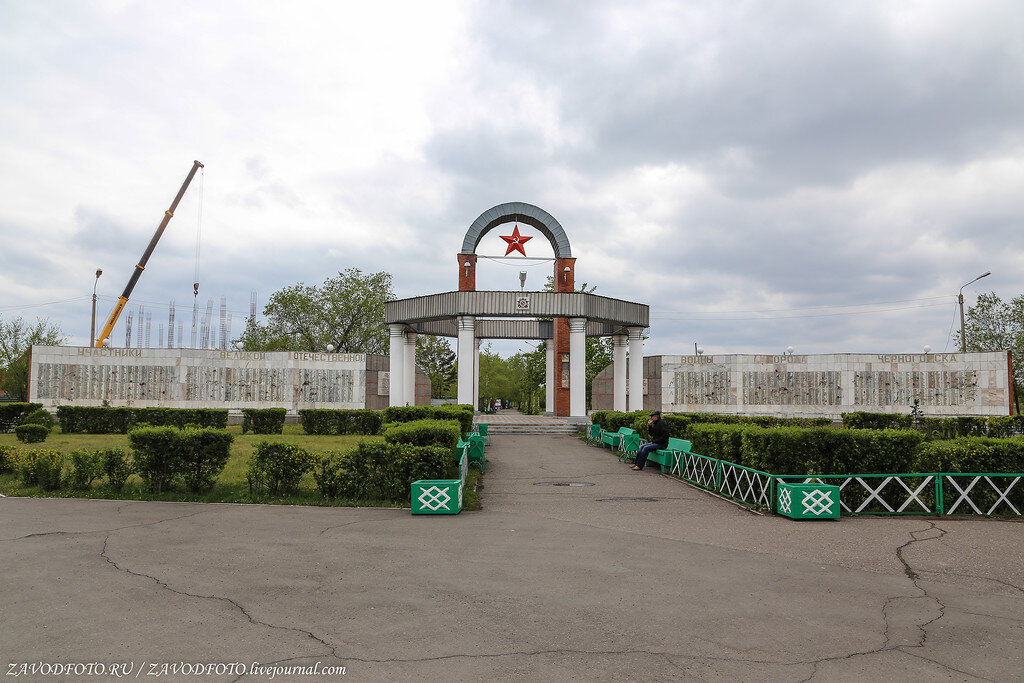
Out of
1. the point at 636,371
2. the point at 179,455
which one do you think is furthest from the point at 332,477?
the point at 636,371

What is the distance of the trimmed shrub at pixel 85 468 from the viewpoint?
39.1 ft

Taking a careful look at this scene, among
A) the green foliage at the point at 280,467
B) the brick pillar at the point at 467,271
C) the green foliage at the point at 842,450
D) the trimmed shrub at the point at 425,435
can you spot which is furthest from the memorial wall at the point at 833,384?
the green foliage at the point at 280,467

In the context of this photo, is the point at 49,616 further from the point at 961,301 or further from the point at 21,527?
the point at 961,301

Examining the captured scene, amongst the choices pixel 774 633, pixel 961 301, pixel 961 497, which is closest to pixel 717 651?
pixel 774 633

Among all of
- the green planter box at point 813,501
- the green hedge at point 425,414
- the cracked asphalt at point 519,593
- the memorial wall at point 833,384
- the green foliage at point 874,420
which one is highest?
the memorial wall at point 833,384

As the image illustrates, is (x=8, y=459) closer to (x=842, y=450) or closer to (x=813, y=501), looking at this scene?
(x=813, y=501)

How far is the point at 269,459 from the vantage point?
1168cm

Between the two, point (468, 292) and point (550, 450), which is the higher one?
point (468, 292)

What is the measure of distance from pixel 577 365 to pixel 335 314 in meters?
30.8

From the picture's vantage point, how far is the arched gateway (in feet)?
105

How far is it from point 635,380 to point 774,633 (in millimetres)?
29038

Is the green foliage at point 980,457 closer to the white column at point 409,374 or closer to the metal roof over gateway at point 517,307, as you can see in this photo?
the metal roof over gateway at point 517,307

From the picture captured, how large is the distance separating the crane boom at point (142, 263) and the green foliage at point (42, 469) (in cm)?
3433

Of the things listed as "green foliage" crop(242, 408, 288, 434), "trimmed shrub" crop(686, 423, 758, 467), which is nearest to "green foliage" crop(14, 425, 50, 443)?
"green foliage" crop(242, 408, 288, 434)
